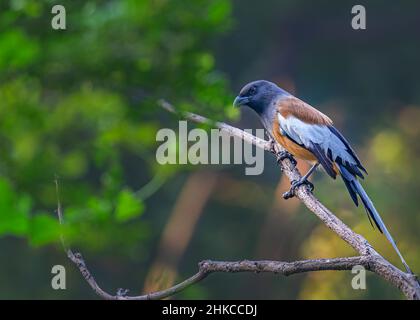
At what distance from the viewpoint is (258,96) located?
6359mm

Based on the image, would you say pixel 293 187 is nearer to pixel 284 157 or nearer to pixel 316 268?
→ pixel 284 157

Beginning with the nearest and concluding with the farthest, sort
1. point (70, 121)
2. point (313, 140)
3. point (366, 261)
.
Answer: point (366, 261), point (313, 140), point (70, 121)

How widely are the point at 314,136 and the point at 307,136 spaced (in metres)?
0.05

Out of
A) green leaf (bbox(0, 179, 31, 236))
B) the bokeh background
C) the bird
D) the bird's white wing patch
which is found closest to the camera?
green leaf (bbox(0, 179, 31, 236))

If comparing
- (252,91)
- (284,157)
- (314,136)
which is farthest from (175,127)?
(284,157)

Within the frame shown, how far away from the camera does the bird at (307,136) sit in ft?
17.6

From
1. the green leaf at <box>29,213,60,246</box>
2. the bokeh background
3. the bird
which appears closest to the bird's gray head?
the bird

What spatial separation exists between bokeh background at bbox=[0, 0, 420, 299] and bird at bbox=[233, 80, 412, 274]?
30 cm

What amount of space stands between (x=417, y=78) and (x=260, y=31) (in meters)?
2.97

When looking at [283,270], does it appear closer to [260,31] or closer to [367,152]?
[367,152]

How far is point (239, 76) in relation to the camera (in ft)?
48.6

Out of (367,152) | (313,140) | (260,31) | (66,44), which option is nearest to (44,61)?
(66,44)

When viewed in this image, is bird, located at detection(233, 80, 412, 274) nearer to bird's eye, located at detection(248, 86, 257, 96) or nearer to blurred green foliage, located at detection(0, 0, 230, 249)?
bird's eye, located at detection(248, 86, 257, 96)

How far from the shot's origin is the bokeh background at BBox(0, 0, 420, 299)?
271 inches
